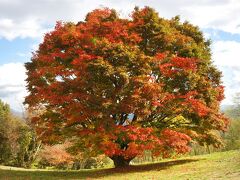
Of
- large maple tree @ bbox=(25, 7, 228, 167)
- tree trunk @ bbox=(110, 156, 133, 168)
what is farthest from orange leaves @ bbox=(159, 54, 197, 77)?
tree trunk @ bbox=(110, 156, 133, 168)

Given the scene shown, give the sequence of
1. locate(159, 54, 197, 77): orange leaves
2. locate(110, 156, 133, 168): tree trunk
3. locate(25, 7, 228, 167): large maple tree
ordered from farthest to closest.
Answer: locate(110, 156, 133, 168): tree trunk < locate(159, 54, 197, 77): orange leaves < locate(25, 7, 228, 167): large maple tree

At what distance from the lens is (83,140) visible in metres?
28.0

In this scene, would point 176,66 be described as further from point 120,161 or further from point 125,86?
point 120,161

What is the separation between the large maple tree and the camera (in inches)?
1032

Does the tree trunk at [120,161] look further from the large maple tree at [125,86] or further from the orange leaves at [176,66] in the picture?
the orange leaves at [176,66]

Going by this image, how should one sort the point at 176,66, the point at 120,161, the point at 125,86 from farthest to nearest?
1. the point at 120,161
2. the point at 176,66
3. the point at 125,86

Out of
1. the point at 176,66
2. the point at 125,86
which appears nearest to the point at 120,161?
the point at 125,86

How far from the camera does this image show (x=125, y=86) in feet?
85.7

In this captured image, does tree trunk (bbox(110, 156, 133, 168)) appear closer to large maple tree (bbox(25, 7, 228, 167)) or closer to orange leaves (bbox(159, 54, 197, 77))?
large maple tree (bbox(25, 7, 228, 167))

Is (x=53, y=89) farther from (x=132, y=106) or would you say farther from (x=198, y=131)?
(x=198, y=131)

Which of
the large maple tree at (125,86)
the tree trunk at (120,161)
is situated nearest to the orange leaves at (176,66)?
the large maple tree at (125,86)

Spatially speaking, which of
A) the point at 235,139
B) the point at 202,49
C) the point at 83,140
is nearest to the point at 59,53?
the point at 83,140

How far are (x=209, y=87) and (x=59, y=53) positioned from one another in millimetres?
11778

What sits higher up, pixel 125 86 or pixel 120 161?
pixel 125 86
